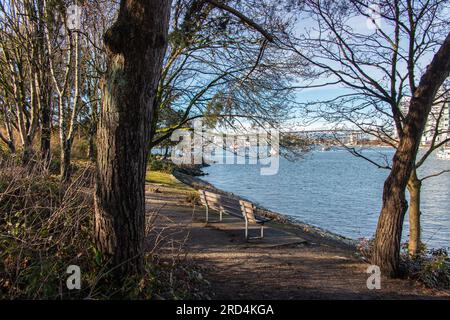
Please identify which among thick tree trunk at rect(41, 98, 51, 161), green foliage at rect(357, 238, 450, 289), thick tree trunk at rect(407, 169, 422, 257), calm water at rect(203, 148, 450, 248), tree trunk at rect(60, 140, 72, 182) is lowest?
calm water at rect(203, 148, 450, 248)

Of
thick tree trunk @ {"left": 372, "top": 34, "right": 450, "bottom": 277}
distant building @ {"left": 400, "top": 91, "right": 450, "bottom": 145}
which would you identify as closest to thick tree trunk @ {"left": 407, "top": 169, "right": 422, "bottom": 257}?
distant building @ {"left": 400, "top": 91, "right": 450, "bottom": 145}

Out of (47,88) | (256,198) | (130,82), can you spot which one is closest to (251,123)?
(47,88)

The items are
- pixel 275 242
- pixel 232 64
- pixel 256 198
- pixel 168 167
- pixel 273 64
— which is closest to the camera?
pixel 275 242

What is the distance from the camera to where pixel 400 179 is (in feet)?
21.1

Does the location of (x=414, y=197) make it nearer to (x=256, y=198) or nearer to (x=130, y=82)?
(x=130, y=82)

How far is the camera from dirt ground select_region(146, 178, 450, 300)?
17.3 feet

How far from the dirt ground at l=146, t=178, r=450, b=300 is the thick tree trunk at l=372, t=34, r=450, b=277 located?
42 centimetres

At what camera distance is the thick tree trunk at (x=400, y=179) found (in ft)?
20.9

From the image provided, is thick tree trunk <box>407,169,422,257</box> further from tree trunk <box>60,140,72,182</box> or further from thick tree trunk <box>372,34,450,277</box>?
tree trunk <box>60,140,72,182</box>

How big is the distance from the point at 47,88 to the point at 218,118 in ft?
18.1

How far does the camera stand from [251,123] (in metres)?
11.7

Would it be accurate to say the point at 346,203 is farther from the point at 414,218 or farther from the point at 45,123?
the point at 45,123

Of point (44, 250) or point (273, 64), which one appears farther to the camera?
point (273, 64)

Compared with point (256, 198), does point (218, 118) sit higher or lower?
higher
